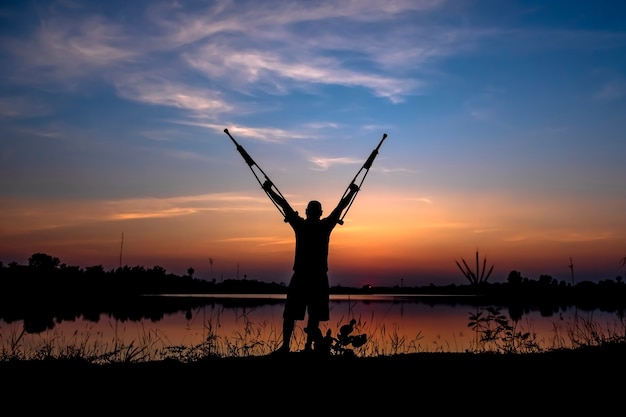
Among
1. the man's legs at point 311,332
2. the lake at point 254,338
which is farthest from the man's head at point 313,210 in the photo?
the lake at point 254,338

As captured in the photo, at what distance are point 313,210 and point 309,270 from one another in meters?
0.95

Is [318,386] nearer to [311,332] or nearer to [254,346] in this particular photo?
[311,332]

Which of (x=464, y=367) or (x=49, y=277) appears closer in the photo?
(x=464, y=367)

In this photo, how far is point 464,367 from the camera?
755 centimetres

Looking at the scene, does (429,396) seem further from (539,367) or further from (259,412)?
(539,367)

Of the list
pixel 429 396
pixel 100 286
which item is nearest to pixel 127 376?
pixel 429 396

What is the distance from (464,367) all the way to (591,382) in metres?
1.62

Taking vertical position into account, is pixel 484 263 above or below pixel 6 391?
above

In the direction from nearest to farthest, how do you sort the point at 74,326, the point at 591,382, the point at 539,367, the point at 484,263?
the point at 591,382 < the point at 539,367 < the point at 484,263 < the point at 74,326

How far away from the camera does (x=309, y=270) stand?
8.30 meters

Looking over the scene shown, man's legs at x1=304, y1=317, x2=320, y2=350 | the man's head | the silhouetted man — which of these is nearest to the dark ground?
man's legs at x1=304, y1=317, x2=320, y2=350

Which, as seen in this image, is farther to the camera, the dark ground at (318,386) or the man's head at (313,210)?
the man's head at (313,210)

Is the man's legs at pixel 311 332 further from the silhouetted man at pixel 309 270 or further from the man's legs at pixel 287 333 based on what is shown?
the man's legs at pixel 287 333

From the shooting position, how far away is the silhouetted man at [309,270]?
8.26m
